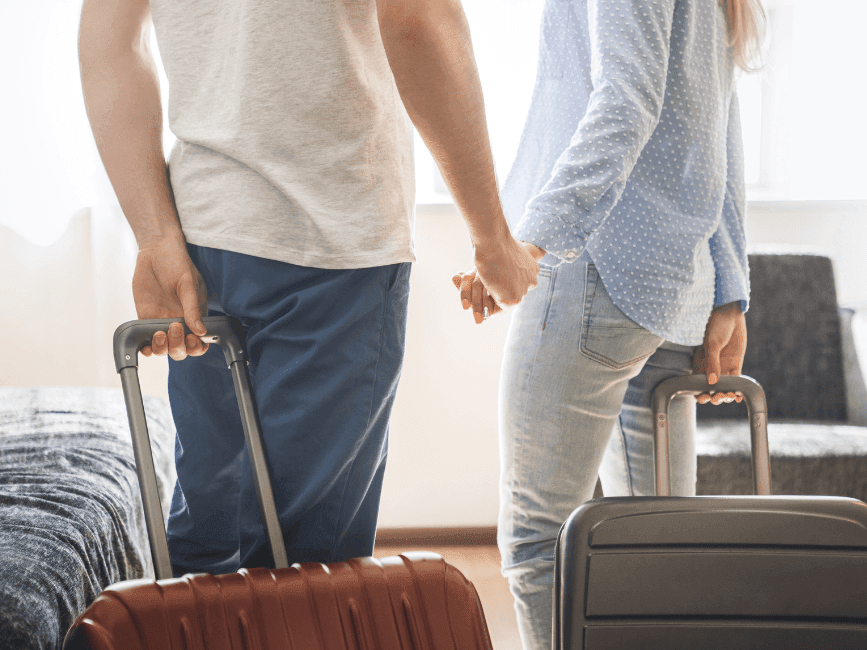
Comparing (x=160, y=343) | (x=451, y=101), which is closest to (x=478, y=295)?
(x=451, y=101)

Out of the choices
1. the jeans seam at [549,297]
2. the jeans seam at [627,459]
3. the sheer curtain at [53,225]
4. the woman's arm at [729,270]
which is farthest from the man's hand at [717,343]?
the sheer curtain at [53,225]

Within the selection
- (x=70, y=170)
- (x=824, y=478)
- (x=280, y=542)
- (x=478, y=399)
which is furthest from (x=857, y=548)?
(x=70, y=170)

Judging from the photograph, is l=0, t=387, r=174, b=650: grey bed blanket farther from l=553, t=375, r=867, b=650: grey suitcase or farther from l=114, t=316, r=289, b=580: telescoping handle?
l=553, t=375, r=867, b=650: grey suitcase

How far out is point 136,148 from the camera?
2.29 feet

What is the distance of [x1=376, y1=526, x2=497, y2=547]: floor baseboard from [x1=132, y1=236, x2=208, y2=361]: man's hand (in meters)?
1.75

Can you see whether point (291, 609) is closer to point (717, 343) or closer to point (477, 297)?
point (477, 297)

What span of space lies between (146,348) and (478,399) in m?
1.70

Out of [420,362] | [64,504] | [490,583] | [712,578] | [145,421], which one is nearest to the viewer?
[712,578]

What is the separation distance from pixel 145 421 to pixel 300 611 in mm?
236

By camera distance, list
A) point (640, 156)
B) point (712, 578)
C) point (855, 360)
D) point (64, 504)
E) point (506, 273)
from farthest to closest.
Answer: point (855, 360)
point (64, 504)
point (640, 156)
point (506, 273)
point (712, 578)

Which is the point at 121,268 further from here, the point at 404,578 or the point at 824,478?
the point at 824,478

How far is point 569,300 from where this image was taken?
0.85 m

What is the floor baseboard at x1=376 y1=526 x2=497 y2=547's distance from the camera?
7.61ft

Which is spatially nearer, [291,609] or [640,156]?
[291,609]
